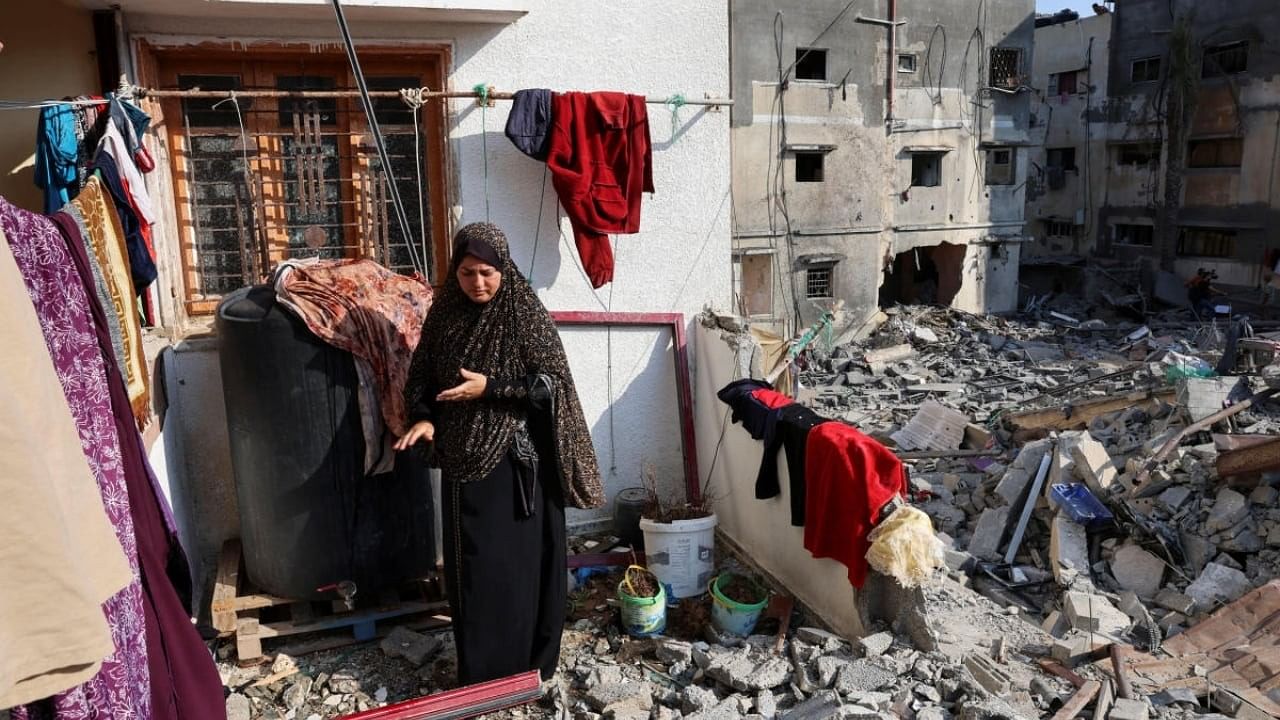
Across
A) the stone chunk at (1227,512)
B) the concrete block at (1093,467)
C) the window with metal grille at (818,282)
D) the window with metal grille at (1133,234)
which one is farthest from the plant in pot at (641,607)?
the window with metal grille at (1133,234)

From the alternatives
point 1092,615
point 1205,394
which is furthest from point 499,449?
point 1205,394

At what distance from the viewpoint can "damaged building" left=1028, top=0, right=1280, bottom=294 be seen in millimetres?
24094

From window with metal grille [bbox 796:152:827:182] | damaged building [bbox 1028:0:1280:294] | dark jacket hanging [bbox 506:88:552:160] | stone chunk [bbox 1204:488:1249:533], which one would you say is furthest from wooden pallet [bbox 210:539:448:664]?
damaged building [bbox 1028:0:1280:294]

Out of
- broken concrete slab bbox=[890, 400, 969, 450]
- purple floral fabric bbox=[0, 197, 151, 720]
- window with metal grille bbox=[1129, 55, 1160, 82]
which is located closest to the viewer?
purple floral fabric bbox=[0, 197, 151, 720]

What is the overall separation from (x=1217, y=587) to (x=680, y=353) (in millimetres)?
3923

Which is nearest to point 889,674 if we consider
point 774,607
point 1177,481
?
point 774,607

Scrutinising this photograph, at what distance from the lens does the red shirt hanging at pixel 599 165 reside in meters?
5.09

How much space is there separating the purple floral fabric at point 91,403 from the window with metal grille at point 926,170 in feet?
77.1

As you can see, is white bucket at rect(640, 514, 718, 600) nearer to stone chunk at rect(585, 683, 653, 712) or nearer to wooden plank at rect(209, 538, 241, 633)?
stone chunk at rect(585, 683, 653, 712)

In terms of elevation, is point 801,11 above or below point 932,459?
above

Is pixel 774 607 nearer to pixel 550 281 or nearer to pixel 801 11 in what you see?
pixel 550 281

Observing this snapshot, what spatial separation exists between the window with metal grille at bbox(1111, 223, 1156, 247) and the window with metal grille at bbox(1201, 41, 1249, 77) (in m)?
4.71

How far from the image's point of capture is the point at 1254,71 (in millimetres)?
23984

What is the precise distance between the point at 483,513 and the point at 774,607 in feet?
6.02
